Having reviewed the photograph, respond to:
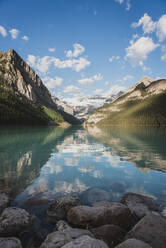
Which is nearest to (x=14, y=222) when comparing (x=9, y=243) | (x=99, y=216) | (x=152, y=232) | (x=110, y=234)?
(x=9, y=243)

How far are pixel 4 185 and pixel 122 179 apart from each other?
12.2m

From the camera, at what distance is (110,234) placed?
7.59 meters

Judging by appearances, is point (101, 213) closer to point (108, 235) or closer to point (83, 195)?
point (108, 235)

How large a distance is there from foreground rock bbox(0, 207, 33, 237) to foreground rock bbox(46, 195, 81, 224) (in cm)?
123

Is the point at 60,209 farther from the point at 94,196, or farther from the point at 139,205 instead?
the point at 139,205

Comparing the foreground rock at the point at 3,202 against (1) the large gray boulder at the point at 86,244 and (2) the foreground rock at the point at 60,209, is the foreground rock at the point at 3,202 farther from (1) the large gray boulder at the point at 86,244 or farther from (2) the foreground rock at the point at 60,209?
(1) the large gray boulder at the point at 86,244

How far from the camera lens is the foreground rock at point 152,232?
254 inches

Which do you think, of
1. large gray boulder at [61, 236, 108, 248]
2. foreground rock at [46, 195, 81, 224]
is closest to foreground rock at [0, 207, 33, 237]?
foreground rock at [46, 195, 81, 224]

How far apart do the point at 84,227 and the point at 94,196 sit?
15.3ft

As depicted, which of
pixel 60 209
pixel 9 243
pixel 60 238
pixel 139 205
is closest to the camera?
pixel 9 243

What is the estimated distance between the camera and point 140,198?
11961mm

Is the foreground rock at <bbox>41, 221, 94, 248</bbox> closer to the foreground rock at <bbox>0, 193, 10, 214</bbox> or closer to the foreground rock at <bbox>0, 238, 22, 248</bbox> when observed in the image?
the foreground rock at <bbox>0, 238, 22, 248</bbox>

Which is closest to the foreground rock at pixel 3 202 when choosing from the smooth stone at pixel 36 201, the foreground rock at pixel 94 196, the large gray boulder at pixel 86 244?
the smooth stone at pixel 36 201

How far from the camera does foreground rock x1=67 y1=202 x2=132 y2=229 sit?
27.7 ft
